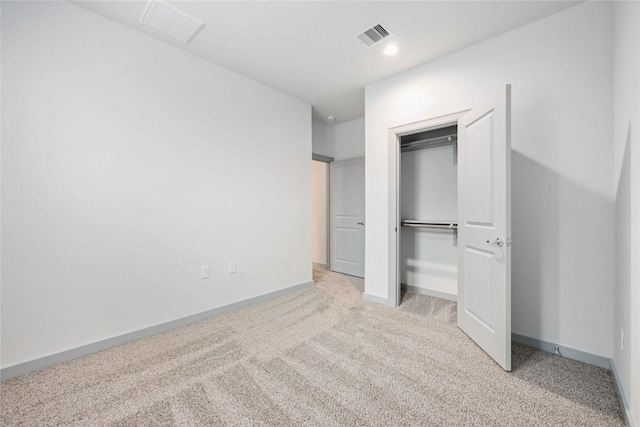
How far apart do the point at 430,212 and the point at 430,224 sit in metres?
0.28

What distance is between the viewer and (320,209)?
5094 mm

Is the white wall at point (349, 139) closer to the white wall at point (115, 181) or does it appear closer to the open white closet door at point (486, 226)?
the white wall at point (115, 181)

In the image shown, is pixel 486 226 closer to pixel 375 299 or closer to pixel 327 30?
pixel 375 299

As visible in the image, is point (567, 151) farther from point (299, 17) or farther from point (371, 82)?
point (299, 17)

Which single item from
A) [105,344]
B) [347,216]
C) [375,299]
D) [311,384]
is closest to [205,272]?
[105,344]

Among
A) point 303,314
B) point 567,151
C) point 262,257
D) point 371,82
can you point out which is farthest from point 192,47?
point 567,151

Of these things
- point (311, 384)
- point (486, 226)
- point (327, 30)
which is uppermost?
point (327, 30)

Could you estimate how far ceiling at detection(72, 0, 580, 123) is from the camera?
6.38 feet

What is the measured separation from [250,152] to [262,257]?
52.5 inches

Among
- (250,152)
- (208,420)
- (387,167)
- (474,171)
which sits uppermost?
(250,152)

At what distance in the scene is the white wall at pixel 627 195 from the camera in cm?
124

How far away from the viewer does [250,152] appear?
10.2 feet

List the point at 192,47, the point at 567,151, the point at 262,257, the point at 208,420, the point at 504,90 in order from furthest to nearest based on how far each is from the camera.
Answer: the point at 262,257
the point at 192,47
the point at 567,151
the point at 504,90
the point at 208,420

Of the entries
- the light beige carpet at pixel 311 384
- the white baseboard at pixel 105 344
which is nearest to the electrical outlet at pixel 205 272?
the white baseboard at pixel 105 344
